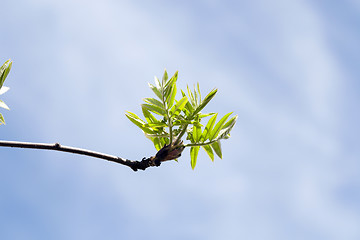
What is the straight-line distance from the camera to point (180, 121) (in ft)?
7.06

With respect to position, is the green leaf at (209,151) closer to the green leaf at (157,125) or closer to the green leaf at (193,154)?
the green leaf at (193,154)

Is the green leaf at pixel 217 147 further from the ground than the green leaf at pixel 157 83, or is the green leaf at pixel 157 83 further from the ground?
the green leaf at pixel 157 83

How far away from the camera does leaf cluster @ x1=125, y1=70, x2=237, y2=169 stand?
215cm

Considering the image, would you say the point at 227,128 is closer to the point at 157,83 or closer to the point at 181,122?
the point at 181,122

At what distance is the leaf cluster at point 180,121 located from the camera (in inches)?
84.6

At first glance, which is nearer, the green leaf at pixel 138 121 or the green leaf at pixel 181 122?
the green leaf at pixel 181 122

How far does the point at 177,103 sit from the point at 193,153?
368 mm

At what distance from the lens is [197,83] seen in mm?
2338

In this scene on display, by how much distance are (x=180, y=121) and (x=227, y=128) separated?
25cm

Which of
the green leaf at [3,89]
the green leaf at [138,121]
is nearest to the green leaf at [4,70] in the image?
the green leaf at [3,89]

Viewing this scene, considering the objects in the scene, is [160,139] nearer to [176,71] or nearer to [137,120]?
[137,120]

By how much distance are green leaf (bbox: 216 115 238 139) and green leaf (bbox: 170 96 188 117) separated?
25 cm

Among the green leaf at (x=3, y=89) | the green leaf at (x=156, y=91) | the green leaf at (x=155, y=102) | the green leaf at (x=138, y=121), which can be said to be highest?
the green leaf at (x=156, y=91)

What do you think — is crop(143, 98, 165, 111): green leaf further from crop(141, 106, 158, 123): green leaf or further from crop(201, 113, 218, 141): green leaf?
crop(201, 113, 218, 141): green leaf
